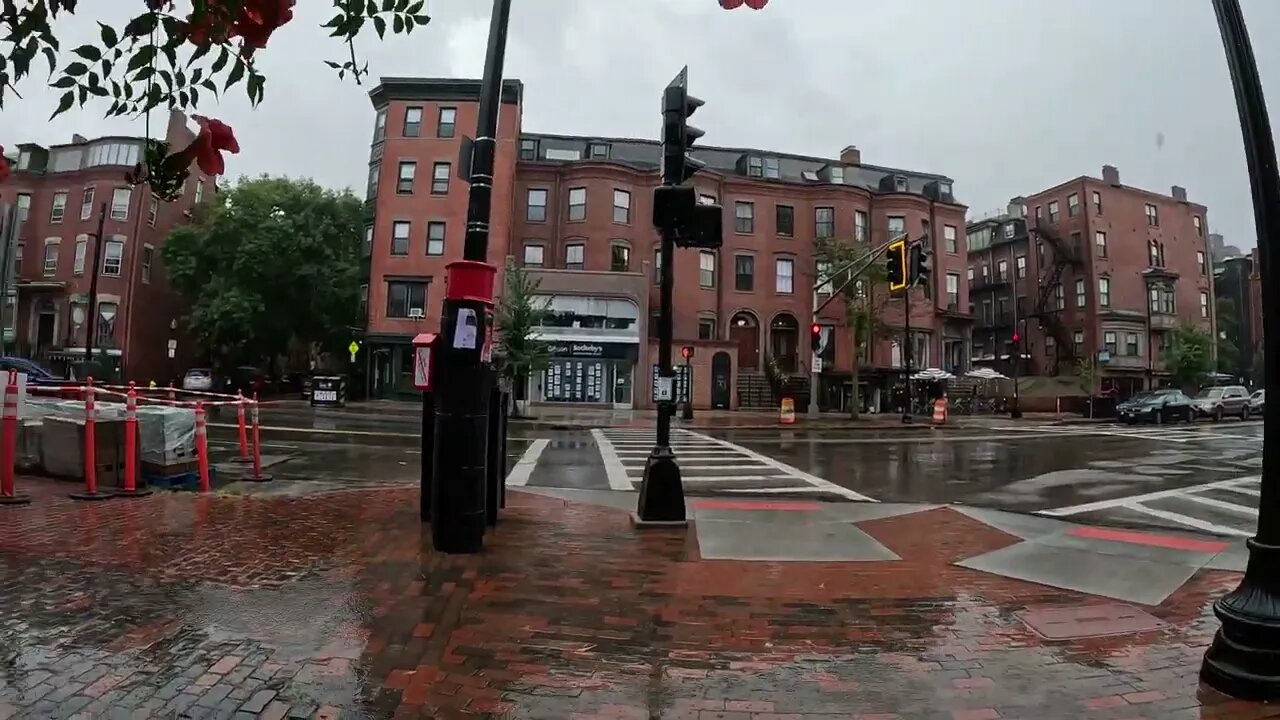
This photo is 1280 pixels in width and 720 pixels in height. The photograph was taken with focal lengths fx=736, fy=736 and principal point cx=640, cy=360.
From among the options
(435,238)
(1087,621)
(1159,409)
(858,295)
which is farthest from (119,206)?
(1159,409)

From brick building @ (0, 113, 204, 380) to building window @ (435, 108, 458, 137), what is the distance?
16.0m

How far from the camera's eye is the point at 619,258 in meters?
39.6

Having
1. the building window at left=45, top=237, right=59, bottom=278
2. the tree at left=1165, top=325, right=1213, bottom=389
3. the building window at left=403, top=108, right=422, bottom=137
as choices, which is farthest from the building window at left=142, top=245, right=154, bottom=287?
the tree at left=1165, top=325, right=1213, bottom=389

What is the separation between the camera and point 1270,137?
3.64 m

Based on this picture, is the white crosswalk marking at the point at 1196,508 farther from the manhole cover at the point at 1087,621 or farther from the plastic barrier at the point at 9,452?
the plastic barrier at the point at 9,452

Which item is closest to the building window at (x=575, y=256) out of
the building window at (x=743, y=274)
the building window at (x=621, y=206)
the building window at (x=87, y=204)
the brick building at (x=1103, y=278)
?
the building window at (x=621, y=206)

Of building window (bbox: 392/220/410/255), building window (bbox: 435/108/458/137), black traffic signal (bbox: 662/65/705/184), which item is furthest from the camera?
building window (bbox: 435/108/458/137)

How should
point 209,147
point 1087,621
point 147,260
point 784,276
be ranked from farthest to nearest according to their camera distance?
point 147,260
point 784,276
point 1087,621
point 209,147

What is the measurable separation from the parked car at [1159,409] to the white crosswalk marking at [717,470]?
2225cm

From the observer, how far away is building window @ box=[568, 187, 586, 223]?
39719 mm

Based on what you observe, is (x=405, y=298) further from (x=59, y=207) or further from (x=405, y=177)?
(x=59, y=207)

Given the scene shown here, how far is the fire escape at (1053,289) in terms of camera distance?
5047cm

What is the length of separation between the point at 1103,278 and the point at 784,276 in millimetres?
24023

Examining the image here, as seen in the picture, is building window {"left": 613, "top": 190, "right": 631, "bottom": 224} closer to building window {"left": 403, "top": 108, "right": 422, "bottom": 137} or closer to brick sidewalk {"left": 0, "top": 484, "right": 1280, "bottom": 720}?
building window {"left": 403, "top": 108, "right": 422, "bottom": 137}
